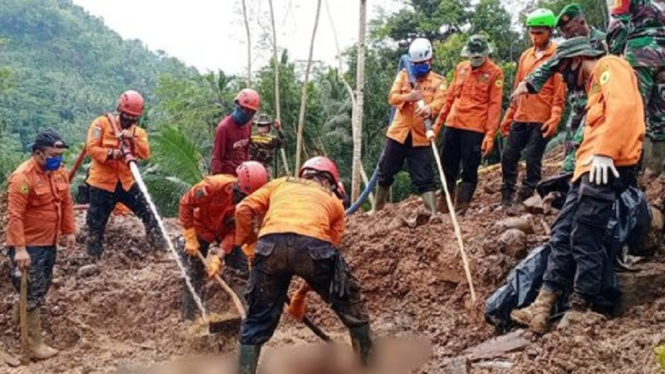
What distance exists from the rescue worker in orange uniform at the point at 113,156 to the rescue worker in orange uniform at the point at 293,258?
318 centimetres

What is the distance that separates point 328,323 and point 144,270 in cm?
279

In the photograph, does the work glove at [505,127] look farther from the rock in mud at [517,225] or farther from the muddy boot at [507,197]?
the rock in mud at [517,225]

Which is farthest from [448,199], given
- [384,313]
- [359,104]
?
[359,104]

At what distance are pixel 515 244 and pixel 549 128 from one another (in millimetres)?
1435

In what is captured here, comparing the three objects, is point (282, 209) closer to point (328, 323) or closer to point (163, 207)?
Answer: point (328, 323)

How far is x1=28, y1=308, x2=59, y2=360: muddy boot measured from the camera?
20.3 feet

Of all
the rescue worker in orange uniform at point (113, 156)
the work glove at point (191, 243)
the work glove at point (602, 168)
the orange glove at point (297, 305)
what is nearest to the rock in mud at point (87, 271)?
the rescue worker in orange uniform at point (113, 156)

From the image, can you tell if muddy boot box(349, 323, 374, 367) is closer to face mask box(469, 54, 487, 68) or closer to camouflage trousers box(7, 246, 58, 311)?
camouflage trousers box(7, 246, 58, 311)

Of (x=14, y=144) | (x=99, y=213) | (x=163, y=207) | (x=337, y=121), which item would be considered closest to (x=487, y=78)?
(x=99, y=213)

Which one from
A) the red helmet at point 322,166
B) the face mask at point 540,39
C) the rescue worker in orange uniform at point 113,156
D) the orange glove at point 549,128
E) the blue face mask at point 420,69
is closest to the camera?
the red helmet at point 322,166

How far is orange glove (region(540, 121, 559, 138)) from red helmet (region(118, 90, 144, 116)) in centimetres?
404

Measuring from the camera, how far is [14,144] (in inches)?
1636

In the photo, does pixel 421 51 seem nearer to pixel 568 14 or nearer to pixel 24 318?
pixel 568 14

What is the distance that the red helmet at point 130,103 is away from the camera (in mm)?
7684
